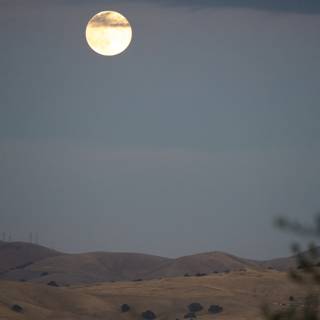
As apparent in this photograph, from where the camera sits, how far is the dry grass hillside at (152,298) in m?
90.1

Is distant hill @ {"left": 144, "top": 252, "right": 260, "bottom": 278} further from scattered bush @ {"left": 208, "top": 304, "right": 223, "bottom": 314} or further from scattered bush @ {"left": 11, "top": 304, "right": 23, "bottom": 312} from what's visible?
scattered bush @ {"left": 11, "top": 304, "right": 23, "bottom": 312}

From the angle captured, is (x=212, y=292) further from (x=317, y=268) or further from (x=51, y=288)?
(x=317, y=268)

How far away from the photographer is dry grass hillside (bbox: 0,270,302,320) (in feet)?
296

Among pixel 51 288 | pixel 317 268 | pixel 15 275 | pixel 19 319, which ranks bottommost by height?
pixel 317 268

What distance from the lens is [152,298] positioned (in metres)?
99.9

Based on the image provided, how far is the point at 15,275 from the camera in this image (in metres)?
181

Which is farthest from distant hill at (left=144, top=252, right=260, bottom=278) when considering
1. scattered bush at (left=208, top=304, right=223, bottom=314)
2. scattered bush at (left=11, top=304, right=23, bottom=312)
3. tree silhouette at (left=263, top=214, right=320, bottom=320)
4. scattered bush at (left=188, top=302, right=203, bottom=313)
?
tree silhouette at (left=263, top=214, right=320, bottom=320)

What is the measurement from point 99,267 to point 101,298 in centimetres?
9128

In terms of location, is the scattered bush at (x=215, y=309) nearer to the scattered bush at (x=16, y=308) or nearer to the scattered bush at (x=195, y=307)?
the scattered bush at (x=195, y=307)

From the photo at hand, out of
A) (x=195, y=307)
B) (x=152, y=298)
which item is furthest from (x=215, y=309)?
(x=152, y=298)

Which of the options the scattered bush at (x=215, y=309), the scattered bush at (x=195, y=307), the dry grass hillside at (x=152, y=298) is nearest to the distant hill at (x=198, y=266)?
the dry grass hillside at (x=152, y=298)

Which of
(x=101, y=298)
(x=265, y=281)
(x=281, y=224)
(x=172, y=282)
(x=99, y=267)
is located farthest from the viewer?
(x=99, y=267)

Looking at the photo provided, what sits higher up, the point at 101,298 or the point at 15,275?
the point at 15,275

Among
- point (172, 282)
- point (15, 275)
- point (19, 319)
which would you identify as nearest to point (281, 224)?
point (19, 319)
